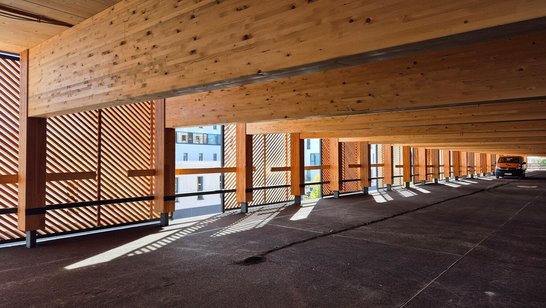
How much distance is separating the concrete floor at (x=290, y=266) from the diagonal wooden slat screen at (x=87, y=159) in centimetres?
72

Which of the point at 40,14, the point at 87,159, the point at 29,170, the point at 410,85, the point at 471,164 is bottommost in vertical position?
the point at 471,164

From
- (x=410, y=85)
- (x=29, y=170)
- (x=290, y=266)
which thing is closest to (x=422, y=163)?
(x=410, y=85)

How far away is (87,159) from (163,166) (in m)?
1.34

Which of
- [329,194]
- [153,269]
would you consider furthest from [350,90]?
[329,194]

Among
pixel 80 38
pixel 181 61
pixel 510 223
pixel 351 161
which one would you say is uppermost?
pixel 80 38

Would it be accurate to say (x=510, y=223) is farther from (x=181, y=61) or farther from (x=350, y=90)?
(x=181, y=61)

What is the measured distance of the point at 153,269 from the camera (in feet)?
13.2

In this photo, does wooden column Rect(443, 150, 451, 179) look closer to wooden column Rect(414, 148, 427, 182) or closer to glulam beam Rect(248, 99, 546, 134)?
wooden column Rect(414, 148, 427, 182)

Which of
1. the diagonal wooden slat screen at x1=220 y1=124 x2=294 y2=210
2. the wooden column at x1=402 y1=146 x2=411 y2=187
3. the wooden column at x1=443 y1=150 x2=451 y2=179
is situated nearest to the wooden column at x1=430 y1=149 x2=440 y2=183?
the wooden column at x1=443 y1=150 x2=451 y2=179

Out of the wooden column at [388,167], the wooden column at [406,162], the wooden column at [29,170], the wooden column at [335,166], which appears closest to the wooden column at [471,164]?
the wooden column at [406,162]

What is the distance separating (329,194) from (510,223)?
249 inches

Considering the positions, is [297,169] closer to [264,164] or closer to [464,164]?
[264,164]

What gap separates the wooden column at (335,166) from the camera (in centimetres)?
1188

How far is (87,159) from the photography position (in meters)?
6.41
